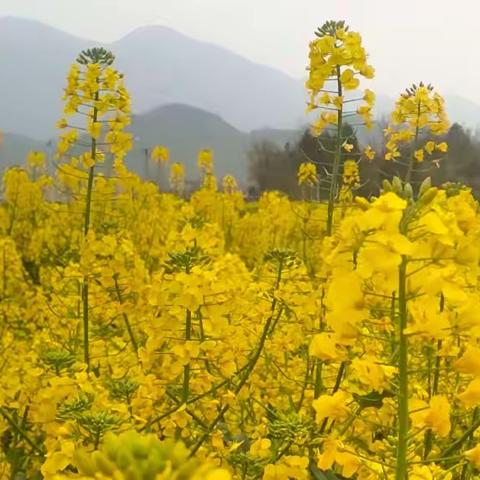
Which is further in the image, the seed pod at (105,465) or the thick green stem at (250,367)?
the thick green stem at (250,367)

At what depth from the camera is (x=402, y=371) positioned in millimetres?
1316

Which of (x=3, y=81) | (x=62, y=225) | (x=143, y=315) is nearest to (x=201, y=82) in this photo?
(x=3, y=81)

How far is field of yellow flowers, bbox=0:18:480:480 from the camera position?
4.26ft

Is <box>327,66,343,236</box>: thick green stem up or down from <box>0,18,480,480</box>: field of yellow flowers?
up

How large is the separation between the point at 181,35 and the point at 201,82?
6.35 meters

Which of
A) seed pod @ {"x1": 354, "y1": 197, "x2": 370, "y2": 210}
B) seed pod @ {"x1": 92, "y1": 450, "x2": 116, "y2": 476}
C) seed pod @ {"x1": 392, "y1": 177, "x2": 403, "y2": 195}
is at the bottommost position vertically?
seed pod @ {"x1": 92, "y1": 450, "x2": 116, "y2": 476}

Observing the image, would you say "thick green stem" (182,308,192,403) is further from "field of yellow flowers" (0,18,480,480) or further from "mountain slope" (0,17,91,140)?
"mountain slope" (0,17,91,140)

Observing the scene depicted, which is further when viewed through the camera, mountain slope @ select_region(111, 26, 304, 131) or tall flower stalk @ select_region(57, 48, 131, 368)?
mountain slope @ select_region(111, 26, 304, 131)

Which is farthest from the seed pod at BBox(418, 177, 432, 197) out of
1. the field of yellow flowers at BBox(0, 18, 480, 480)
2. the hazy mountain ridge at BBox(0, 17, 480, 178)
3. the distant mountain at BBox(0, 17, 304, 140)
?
the distant mountain at BBox(0, 17, 304, 140)

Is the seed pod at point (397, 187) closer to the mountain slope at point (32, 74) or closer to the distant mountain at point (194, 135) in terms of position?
the distant mountain at point (194, 135)

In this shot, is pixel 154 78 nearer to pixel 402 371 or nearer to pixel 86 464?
pixel 402 371

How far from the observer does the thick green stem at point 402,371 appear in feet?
4.22

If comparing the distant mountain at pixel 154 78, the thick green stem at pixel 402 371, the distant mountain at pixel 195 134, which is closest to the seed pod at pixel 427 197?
the thick green stem at pixel 402 371

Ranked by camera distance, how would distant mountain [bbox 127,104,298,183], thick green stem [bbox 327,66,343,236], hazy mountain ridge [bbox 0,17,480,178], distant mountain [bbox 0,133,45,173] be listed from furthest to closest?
1. hazy mountain ridge [bbox 0,17,480,178]
2. distant mountain [bbox 127,104,298,183]
3. distant mountain [bbox 0,133,45,173]
4. thick green stem [bbox 327,66,343,236]
